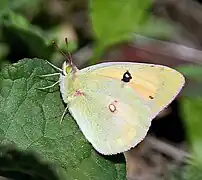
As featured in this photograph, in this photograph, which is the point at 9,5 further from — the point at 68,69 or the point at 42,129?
the point at 42,129

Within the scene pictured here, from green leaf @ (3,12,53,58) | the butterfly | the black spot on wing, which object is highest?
the black spot on wing

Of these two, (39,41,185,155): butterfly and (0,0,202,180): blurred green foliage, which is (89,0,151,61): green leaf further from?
(39,41,185,155): butterfly

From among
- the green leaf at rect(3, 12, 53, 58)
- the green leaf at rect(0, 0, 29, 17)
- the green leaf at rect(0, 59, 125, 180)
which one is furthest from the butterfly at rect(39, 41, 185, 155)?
the green leaf at rect(0, 0, 29, 17)

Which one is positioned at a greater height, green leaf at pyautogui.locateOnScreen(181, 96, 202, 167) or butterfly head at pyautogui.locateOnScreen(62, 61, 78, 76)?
butterfly head at pyautogui.locateOnScreen(62, 61, 78, 76)

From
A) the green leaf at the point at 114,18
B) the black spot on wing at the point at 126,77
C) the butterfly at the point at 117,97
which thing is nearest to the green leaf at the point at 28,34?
the green leaf at the point at 114,18

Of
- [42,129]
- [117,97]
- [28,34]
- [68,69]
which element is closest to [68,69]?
[68,69]

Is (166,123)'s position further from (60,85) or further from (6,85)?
(6,85)
